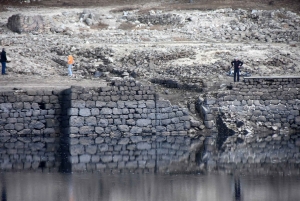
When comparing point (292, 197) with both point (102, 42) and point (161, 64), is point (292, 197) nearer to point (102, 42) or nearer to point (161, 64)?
point (161, 64)

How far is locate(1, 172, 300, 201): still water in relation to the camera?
2064 cm

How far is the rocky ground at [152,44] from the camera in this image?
3406cm

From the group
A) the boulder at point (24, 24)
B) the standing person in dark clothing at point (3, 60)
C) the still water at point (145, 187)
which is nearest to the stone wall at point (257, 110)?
the standing person in dark clothing at point (3, 60)

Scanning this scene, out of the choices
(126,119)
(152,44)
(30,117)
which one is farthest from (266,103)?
(30,117)

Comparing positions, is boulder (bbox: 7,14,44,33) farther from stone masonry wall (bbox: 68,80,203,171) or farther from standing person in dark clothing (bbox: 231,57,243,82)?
standing person in dark clothing (bbox: 231,57,243,82)

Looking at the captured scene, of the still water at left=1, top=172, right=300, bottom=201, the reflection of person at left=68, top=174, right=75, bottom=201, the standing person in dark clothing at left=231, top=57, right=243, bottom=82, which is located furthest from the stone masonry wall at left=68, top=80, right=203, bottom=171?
the reflection of person at left=68, top=174, right=75, bottom=201

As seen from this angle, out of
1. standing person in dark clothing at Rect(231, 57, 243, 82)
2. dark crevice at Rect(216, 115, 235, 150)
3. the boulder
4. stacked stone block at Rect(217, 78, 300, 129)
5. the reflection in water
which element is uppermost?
the boulder

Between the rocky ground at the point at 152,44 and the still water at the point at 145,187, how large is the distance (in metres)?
9.37

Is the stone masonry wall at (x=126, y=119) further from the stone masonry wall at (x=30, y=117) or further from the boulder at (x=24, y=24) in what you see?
the boulder at (x=24, y=24)

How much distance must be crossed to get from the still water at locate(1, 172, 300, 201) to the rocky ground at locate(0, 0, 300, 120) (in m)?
9.37

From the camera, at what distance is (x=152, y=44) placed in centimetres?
3853

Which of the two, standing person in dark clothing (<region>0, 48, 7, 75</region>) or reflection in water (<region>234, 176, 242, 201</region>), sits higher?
standing person in dark clothing (<region>0, 48, 7, 75</region>)

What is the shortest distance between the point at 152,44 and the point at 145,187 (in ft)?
56.5

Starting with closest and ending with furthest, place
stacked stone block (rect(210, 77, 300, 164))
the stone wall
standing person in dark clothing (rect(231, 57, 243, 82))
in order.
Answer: the stone wall < stacked stone block (rect(210, 77, 300, 164)) < standing person in dark clothing (rect(231, 57, 243, 82))
